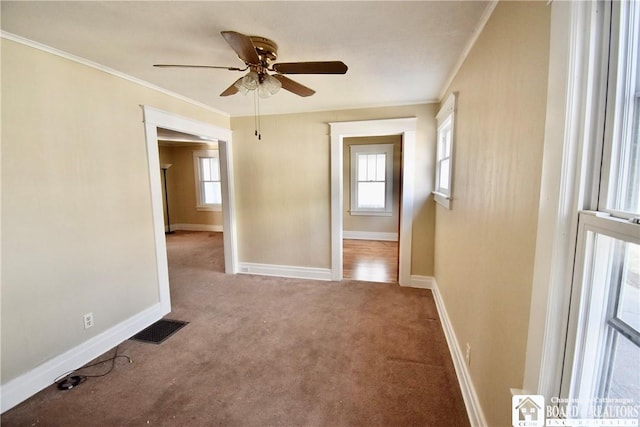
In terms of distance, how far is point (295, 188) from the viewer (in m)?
3.72

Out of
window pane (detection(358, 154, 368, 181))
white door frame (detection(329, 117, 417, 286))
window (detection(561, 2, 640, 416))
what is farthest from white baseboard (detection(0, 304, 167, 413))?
window pane (detection(358, 154, 368, 181))

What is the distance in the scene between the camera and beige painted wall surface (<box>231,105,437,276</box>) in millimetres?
3332

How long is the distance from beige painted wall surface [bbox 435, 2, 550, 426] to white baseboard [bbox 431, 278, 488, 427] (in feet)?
0.25

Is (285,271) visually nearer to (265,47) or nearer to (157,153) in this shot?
(157,153)

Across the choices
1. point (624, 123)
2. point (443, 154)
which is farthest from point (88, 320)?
point (443, 154)

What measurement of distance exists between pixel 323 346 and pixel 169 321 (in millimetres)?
1623

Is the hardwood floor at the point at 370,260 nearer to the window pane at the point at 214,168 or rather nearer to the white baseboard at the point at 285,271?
the white baseboard at the point at 285,271

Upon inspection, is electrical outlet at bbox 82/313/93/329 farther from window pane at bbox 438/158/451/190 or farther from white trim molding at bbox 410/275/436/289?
window pane at bbox 438/158/451/190

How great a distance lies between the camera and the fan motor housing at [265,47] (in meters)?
1.73

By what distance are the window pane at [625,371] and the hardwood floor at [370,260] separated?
2.97m

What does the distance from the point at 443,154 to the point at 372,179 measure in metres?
3.01

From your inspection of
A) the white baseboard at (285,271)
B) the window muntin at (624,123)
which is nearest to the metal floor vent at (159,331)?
the white baseboard at (285,271)

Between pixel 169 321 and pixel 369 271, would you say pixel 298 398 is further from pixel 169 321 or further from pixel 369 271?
pixel 369 271

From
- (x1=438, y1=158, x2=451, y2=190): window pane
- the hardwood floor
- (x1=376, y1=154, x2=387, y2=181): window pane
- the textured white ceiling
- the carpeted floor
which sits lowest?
the carpeted floor
